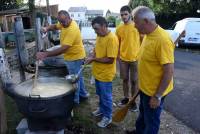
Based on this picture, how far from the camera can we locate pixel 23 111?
4.20 metres

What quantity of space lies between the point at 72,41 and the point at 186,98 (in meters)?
3.30

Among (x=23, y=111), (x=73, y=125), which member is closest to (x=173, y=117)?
(x=73, y=125)

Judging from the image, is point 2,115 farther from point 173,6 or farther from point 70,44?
point 173,6

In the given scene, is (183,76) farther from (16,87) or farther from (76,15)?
(76,15)

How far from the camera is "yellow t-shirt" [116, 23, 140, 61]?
226 inches

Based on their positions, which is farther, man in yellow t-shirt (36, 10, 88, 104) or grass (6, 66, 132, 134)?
man in yellow t-shirt (36, 10, 88, 104)

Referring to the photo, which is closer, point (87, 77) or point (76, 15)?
point (87, 77)

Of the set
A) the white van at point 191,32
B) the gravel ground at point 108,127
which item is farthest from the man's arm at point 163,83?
the white van at point 191,32

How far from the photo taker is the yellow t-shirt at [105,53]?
4.80m

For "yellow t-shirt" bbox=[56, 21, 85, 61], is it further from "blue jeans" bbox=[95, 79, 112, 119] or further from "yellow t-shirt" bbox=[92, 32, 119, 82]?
"blue jeans" bbox=[95, 79, 112, 119]

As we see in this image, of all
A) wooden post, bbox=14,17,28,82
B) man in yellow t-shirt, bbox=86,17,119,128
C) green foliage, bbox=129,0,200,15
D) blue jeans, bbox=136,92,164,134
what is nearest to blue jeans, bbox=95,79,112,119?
man in yellow t-shirt, bbox=86,17,119,128

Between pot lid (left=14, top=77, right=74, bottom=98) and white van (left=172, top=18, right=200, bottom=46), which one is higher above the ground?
pot lid (left=14, top=77, right=74, bottom=98)

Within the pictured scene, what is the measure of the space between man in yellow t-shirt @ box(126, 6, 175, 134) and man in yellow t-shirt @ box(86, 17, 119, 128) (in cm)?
96

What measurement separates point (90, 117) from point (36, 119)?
Answer: 62.0 inches
